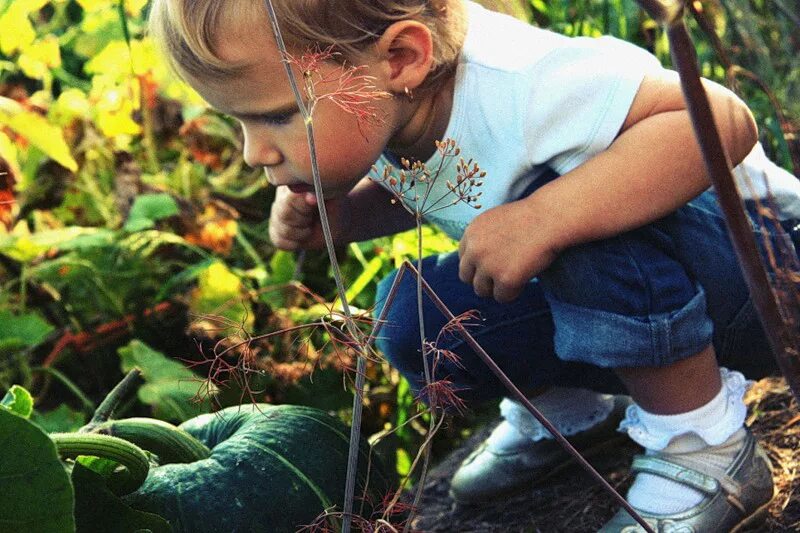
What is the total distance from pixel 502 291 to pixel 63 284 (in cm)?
143

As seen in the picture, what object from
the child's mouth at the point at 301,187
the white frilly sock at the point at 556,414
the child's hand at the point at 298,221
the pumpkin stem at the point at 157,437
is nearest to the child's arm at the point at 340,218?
the child's hand at the point at 298,221

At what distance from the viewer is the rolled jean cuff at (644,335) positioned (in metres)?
1.48

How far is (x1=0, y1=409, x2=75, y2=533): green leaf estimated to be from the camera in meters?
1.04

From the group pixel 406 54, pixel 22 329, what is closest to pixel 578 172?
pixel 406 54

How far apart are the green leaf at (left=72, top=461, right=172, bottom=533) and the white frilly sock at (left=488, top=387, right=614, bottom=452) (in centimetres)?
85

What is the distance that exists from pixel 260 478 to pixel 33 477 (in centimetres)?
35

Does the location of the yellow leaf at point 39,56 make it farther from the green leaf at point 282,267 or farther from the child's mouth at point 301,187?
the child's mouth at point 301,187

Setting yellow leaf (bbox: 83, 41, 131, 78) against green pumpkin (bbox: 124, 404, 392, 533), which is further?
yellow leaf (bbox: 83, 41, 131, 78)

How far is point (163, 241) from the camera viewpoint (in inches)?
101

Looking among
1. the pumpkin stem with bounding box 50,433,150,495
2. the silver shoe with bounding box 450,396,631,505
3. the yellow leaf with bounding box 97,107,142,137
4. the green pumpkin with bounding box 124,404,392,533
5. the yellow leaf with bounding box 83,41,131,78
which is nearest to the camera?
the pumpkin stem with bounding box 50,433,150,495

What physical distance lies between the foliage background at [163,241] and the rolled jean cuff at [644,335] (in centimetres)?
55

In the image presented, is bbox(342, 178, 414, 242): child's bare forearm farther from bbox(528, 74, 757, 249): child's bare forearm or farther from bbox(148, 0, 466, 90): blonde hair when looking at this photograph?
bbox(528, 74, 757, 249): child's bare forearm

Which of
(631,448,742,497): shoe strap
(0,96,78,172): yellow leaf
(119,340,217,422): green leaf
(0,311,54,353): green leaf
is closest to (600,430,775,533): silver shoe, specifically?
(631,448,742,497): shoe strap

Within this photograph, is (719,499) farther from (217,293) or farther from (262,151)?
(217,293)
